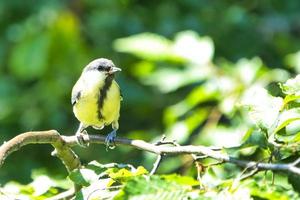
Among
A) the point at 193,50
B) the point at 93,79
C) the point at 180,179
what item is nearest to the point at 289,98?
the point at 180,179

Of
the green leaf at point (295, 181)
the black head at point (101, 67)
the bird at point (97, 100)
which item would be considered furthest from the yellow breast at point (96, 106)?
the green leaf at point (295, 181)

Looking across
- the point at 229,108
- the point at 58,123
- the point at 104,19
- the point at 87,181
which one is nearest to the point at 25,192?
the point at 87,181

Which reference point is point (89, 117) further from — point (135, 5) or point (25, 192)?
point (135, 5)

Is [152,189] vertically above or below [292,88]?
below

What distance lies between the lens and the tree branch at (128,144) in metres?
1.31

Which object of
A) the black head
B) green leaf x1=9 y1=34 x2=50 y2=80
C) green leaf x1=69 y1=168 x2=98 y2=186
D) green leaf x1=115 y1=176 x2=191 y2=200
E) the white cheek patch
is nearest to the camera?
green leaf x1=115 y1=176 x2=191 y2=200

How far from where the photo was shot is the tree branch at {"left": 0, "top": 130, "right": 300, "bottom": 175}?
51.6 inches

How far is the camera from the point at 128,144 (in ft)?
5.58

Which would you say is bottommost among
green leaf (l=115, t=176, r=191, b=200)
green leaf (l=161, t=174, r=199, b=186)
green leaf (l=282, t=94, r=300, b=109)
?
green leaf (l=115, t=176, r=191, b=200)

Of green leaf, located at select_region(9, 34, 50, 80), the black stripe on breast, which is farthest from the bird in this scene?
green leaf, located at select_region(9, 34, 50, 80)

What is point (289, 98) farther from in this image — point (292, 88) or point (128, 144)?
point (128, 144)

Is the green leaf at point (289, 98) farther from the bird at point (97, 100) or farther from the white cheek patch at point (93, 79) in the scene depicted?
the white cheek patch at point (93, 79)

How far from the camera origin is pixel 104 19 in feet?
18.8

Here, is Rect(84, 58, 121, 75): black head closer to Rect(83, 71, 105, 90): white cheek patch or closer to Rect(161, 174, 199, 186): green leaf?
Rect(83, 71, 105, 90): white cheek patch
